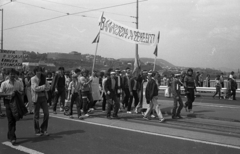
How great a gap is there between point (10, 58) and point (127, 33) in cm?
729

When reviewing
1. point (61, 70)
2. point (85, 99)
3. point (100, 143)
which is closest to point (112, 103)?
point (85, 99)

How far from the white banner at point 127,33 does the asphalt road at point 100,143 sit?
6.88 m

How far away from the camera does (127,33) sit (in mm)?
13305

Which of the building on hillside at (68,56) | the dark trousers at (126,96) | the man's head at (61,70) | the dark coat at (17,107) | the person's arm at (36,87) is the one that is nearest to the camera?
the dark coat at (17,107)

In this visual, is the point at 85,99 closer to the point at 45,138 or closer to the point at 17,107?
the point at 45,138

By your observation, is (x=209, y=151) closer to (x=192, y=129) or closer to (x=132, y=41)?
(x=192, y=129)

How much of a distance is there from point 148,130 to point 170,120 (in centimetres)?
182

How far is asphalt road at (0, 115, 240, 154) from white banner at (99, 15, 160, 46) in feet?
22.6

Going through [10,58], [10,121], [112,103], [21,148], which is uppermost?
[10,58]

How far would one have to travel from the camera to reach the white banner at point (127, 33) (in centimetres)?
1321

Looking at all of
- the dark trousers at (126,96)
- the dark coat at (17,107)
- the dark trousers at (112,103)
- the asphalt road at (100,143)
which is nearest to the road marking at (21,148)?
the asphalt road at (100,143)

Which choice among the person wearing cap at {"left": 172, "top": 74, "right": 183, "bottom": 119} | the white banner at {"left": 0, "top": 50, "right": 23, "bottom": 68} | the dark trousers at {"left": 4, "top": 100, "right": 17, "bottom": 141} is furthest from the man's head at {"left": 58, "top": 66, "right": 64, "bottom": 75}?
the white banner at {"left": 0, "top": 50, "right": 23, "bottom": 68}

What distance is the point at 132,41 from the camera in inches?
523

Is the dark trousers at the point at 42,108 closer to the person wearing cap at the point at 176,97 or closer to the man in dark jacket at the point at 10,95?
the man in dark jacket at the point at 10,95
